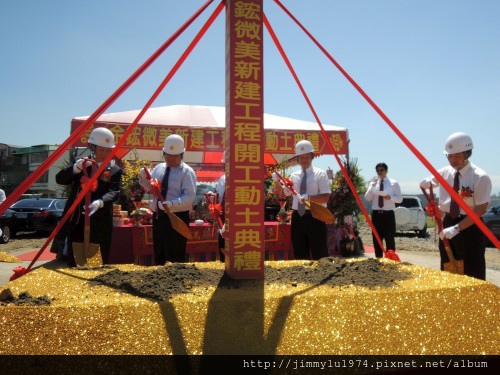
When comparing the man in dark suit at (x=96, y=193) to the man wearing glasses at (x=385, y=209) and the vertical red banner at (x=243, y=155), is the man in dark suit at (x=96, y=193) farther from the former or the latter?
the man wearing glasses at (x=385, y=209)

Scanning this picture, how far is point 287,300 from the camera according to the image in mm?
1462

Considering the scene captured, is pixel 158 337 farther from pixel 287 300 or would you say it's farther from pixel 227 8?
pixel 227 8

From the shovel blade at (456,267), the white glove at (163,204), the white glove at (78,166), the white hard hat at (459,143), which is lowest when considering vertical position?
the shovel blade at (456,267)

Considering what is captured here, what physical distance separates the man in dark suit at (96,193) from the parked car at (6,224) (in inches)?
318

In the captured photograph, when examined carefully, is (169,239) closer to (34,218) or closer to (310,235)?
(310,235)

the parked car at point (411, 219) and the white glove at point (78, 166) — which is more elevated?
the white glove at point (78, 166)

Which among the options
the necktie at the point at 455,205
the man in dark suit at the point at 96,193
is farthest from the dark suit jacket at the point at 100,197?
the necktie at the point at 455,205

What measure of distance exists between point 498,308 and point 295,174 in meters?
2.55

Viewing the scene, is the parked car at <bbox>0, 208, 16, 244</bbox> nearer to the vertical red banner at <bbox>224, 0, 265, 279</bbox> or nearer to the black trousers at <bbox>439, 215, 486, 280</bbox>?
the vertical red banner at <bbox>224, 0, 265, 279</bbox>

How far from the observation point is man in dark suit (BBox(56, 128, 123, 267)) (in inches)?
111

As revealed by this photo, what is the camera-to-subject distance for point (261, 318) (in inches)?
53.8

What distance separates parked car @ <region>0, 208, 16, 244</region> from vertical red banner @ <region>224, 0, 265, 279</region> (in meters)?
9.72

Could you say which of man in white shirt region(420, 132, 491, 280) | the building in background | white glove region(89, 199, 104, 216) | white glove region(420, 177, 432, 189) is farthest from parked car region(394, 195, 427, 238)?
the building in background

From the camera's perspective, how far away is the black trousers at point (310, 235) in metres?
3.58
